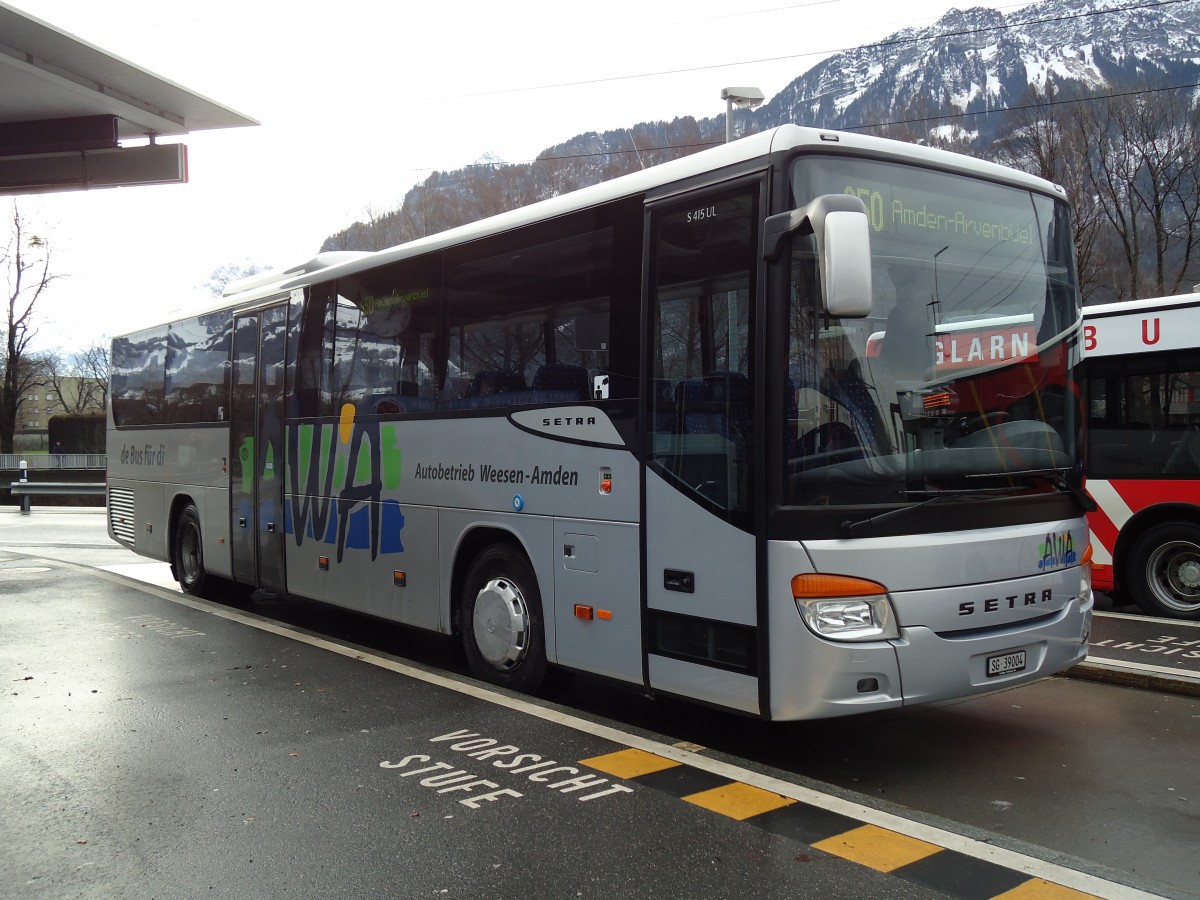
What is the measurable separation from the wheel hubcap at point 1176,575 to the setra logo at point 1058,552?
5.21 m

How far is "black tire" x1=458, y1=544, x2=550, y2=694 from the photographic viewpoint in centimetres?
725

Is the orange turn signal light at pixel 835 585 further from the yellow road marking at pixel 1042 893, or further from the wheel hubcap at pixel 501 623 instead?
the wheel hubcap at pixel 501 623

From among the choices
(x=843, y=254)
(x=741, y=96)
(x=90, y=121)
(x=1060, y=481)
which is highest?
(x=741, y=96)

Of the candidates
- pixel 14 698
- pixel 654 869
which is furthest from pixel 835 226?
pixel 14 698

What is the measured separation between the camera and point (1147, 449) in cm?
1070

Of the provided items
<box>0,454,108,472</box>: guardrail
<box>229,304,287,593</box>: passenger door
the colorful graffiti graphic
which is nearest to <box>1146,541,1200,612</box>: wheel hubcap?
the colorful graffiti graphic

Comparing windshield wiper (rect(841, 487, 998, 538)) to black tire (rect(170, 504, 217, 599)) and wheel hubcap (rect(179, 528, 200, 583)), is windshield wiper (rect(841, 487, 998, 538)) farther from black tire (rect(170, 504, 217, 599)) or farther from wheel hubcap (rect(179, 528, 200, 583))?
wheel hubcap (rect(179, 528, 200, 583))

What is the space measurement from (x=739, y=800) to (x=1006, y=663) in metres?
1.64

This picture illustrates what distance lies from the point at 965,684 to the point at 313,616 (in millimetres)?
7661

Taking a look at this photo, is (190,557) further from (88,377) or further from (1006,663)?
(88,377)

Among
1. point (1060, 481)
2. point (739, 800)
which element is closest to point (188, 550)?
point (739, 800)

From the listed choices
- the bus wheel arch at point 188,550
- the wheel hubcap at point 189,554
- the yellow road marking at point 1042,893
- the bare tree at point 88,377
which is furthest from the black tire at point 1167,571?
the bare tree at point 88,377

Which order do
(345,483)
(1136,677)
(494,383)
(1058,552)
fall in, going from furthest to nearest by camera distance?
(345,483) → (1136,677) → (494,383) → (1058,552)

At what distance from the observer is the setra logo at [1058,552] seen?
5926mm
